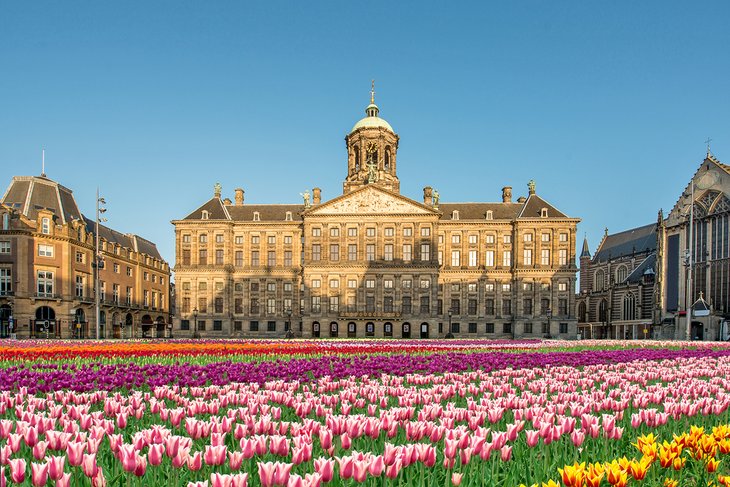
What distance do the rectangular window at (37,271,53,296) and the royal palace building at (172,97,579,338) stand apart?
16299mm

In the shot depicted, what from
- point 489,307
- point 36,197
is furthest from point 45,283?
point 489,307

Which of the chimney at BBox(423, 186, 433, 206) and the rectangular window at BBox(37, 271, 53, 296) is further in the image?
the chimney at BBox(423, 186, 433, 206)

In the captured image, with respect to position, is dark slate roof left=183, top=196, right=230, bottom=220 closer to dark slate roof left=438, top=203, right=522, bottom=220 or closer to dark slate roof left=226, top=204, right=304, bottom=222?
dark slate roof left=226, top=204, right=304, bottom=222

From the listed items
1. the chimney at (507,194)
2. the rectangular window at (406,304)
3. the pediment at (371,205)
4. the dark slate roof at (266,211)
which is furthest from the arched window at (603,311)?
the dark slate roof at (266,211)

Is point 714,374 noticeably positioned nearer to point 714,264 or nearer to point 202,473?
point 202,473

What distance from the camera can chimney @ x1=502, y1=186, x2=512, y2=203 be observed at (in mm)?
78688

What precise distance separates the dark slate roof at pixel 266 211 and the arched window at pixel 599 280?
60.4 meters

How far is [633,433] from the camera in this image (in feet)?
21.4

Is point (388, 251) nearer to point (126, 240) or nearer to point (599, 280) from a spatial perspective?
point (126, 240)

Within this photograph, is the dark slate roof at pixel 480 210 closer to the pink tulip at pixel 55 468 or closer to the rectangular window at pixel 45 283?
the rectangular window at pixel 45 283

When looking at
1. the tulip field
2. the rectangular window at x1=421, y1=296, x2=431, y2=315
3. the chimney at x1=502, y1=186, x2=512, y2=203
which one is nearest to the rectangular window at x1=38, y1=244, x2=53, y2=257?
the rectangular window at x1=421, y1=296, x2=431, y2=315

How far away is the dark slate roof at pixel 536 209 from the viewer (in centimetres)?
7294

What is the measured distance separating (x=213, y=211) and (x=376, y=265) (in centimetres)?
2268

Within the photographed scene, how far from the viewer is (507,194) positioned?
259 feet
